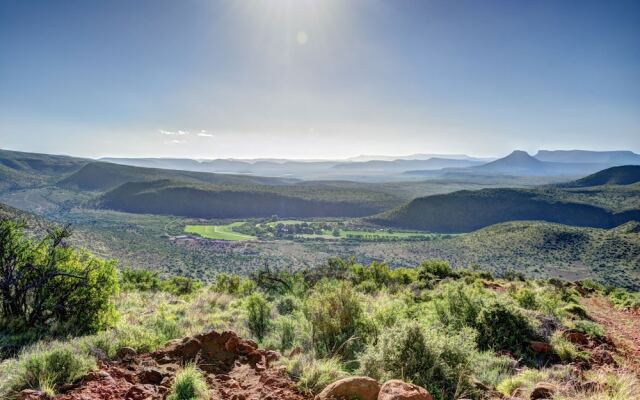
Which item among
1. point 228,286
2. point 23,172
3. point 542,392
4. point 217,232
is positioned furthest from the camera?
point 23,172

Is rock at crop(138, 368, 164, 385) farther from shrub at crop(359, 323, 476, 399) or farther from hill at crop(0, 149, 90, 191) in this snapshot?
hill at crop(0, 149, 90, 191)

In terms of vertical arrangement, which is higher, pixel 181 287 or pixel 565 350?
pixel 565 350

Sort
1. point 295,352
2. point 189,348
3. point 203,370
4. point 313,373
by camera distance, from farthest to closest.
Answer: point 295,352
point 189,348
point 203,370
point 313,373

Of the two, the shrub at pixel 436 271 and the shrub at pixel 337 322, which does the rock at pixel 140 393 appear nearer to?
the shrub at pixel 337 322

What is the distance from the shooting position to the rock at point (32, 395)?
A: 408 centimetres

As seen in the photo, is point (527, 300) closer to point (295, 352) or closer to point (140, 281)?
point (295, 352)

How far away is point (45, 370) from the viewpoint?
4.64 meters

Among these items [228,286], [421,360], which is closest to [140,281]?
[228,286]

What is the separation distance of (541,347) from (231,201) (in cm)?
13961

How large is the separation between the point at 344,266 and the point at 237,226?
313 feet

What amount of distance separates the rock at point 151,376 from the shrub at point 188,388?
0.47 m

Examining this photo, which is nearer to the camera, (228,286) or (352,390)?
(352,390)

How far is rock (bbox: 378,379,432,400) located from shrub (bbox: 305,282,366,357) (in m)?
2.51

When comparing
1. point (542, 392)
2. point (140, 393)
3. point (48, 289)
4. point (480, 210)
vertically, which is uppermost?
point (48, 289)
